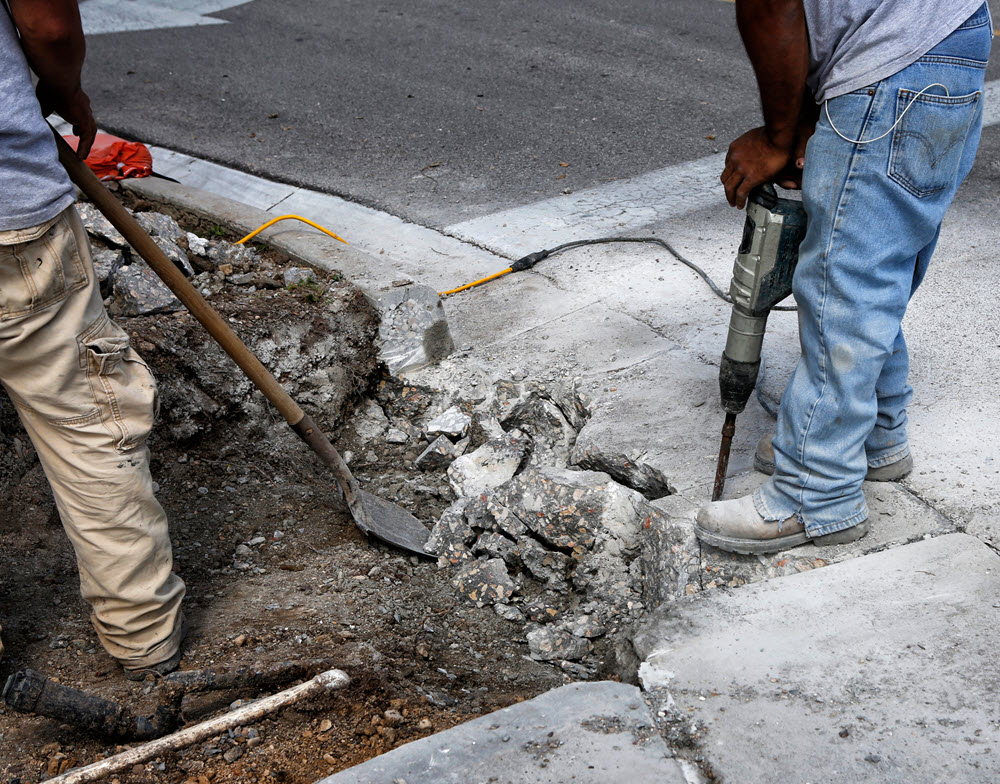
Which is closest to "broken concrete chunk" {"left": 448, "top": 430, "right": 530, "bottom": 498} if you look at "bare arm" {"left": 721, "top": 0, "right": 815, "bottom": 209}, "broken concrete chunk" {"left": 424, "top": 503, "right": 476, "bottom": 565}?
"broken concrete chunk" {"left": 424, "top": 503, "right": 476, "bottom": 565}

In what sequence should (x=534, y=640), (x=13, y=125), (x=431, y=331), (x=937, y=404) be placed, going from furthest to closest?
(x=431, y=331), (x=937, y=404), (x=534, y=640), (x=13, y=125)

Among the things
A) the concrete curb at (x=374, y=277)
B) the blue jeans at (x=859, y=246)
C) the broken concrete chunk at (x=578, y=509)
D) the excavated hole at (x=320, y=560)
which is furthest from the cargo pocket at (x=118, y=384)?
the blue jeans at (x=859, y=246)

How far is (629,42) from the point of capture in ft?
26.5

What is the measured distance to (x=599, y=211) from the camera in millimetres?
4992

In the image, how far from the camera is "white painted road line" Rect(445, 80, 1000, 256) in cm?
474

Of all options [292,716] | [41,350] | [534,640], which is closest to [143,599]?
[292,716]

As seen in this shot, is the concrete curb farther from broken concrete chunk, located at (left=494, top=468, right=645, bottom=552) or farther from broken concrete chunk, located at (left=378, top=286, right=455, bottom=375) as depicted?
broken concrete chunk, located at (left=494, top=468, right=645, bottom=552)

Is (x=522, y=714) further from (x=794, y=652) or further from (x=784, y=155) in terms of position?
(x=784, y=155)

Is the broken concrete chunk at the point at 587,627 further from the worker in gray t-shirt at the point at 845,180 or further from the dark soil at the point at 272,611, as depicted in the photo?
the worker in gray t-shirt at the point at 845,180

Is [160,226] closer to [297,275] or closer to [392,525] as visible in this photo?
[297,275]

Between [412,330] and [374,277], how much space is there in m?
0.41

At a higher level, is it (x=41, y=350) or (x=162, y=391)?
(x=41, y=350)

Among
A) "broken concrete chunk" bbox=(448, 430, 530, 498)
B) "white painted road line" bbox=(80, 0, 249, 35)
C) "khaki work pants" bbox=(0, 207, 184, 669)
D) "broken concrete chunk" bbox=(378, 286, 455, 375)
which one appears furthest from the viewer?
"white painted road line" bbox=(80, 0, 249, 35)

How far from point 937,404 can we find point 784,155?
126cm
